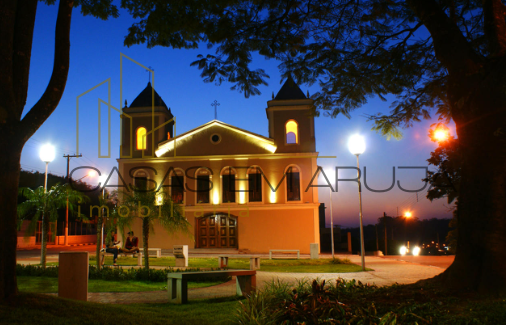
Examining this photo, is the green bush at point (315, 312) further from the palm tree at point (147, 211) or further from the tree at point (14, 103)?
the palm tree at point (147, 211)

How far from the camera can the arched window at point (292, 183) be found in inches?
1084

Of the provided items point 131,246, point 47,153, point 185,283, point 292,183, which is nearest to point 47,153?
point 47,153

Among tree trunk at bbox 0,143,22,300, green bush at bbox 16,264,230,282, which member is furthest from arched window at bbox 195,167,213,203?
tree trunk at bbox 0,143,22,300

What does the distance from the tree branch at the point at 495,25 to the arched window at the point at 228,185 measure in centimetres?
2188

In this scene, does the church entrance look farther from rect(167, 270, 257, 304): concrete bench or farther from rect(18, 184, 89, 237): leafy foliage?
rect(167, 270, 257, 304): concrete bench

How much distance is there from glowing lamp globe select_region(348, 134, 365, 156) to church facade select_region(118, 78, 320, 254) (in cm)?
1157

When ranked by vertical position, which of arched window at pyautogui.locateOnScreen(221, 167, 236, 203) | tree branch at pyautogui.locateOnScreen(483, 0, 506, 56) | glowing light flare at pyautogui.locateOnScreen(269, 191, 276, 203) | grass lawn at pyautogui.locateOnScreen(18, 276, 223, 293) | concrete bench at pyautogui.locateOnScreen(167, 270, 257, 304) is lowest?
grass lawn at pyautogui.locateOnScreen(18, 276, 223, 293)

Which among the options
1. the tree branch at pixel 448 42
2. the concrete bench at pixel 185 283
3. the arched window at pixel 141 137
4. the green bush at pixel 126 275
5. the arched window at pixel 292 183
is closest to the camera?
the tree branch at pixel 448 42

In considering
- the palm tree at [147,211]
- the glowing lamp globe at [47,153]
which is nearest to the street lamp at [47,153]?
the glowing lamp globe at [47,153]

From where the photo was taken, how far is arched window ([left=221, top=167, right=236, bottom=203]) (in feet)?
91.7

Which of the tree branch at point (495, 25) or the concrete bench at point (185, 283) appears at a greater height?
the tree branch at point (495, 25)

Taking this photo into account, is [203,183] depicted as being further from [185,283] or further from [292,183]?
[185,283]

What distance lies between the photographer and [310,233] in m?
26.7

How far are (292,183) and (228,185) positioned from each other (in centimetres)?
440
